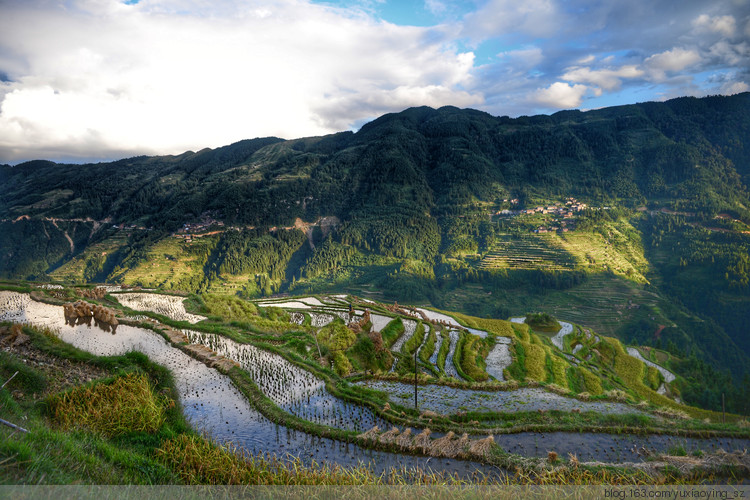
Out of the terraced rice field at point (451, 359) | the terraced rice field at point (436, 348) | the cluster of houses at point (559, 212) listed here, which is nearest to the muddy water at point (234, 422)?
the terraced rice field at point (451, 359)

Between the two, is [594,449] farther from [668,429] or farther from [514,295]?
[514,295]

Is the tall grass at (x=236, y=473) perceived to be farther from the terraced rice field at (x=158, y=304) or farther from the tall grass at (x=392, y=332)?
the tall grass at (x=392, y=332)

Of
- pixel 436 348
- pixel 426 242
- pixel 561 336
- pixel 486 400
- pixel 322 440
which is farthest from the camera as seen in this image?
pixel 426 242

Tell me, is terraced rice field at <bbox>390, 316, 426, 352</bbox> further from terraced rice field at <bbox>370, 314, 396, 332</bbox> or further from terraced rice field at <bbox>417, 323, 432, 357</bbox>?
terraced rice field at <bbox>370, 314, 396, 332</bbox>

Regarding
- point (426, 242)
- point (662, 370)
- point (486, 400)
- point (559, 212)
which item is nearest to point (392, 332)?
point (486, 400)

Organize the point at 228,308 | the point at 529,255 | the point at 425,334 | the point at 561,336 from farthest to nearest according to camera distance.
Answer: the point at 529,255
the point at 561,336
the point at 425,334
the point at 228,308

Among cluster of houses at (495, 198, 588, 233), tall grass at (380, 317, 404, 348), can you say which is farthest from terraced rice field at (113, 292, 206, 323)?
cluster of houses at (495, 198, 588, 233)

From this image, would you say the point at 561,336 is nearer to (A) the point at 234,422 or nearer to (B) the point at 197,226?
(A) the point at 234,422

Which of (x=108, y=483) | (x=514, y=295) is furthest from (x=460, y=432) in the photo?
(x=514, y=295)
